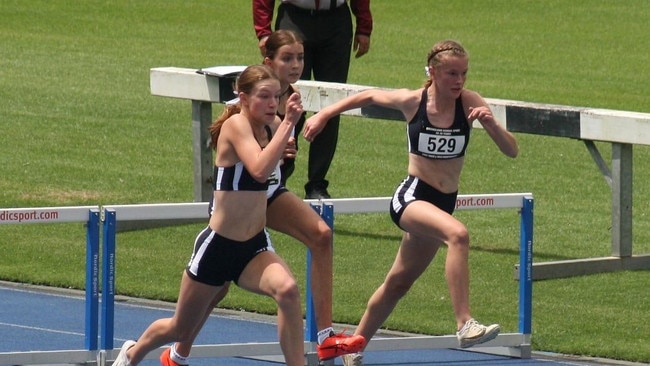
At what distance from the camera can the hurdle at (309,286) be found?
9375 mm

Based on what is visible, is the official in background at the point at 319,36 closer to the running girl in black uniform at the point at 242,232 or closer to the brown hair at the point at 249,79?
the brown hair at the point at 249,79

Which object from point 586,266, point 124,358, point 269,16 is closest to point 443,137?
point 124,358

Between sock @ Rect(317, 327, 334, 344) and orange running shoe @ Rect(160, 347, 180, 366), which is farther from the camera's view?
sock @ Rect(317, 327, 334, 344)

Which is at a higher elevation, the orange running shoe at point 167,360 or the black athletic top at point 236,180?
the black athletic top at point 236,180

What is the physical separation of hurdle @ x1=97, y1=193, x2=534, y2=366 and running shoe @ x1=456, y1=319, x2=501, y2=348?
1.24 metres

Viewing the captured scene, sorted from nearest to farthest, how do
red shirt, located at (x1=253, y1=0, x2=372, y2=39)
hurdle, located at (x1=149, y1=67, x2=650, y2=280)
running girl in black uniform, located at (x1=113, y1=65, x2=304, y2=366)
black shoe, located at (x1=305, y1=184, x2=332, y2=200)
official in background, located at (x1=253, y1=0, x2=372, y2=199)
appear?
running girl in black uniform, located at (x1=113, y1=65, x2=304, y2=366) < hurdle, located at (x1=149, y1=67, x2=650, y2=280) < red shirt, located at (x1=253, y1=0, x2=372, y2=39) < official in background, located at (x1=253, y1=0, x2=372, y2=199) < black shoe, located at (x1=305, y1=184, x2=332, y2=200)

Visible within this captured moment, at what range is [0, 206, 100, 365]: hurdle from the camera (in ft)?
30.2

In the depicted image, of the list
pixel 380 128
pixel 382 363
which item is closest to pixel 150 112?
pixel 380 128

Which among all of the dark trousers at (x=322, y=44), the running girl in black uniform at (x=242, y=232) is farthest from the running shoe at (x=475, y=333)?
the dark trousers at (x=322, y=44)

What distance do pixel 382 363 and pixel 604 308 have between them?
2.14 metres

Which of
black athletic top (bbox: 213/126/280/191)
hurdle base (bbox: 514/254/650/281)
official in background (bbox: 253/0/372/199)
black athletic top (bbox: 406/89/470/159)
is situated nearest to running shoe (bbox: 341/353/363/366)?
black athletic top (bbox: 406/89/470/159)

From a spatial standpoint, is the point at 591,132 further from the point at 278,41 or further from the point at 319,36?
the point at 278,41

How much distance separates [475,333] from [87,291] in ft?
7.12

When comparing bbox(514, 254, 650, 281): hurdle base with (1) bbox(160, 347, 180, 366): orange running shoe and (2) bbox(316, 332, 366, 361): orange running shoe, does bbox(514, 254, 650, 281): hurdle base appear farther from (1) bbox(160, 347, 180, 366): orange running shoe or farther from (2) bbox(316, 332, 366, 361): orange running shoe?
(1) bbox(160, 347, 180, 366): orange running shoe
